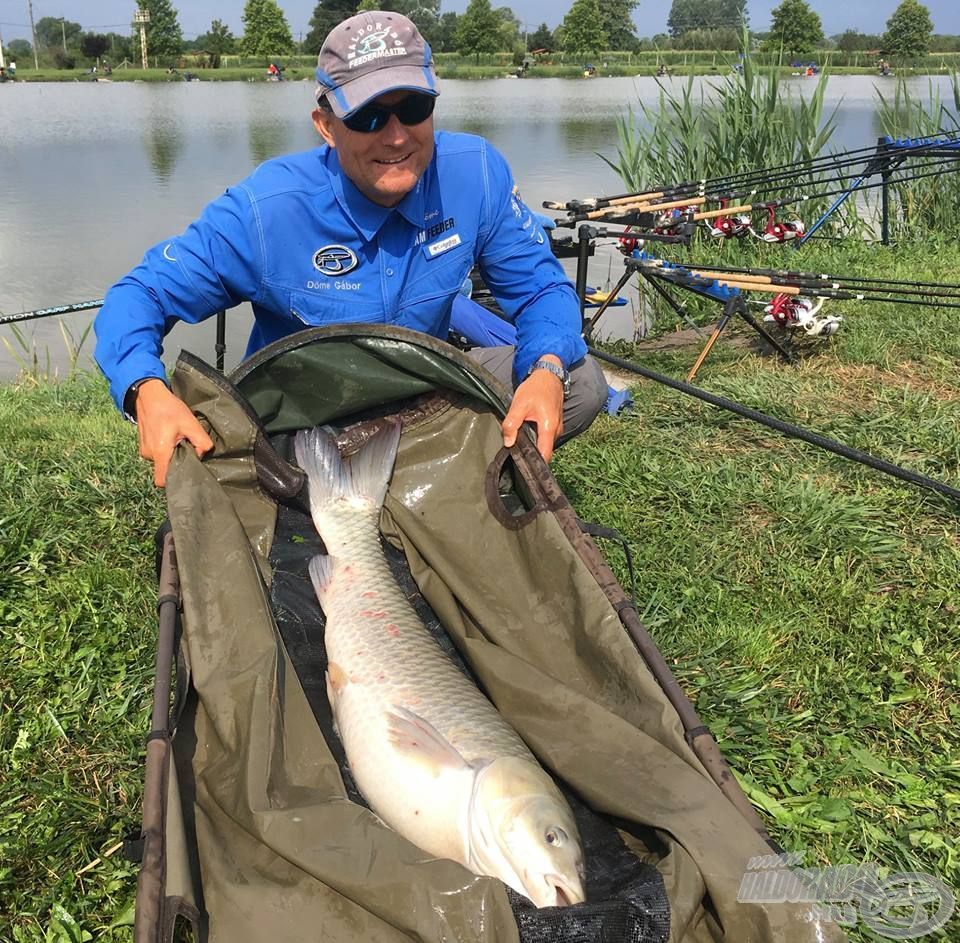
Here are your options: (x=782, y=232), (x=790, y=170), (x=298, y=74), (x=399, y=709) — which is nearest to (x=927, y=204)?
(x=790, y=170)

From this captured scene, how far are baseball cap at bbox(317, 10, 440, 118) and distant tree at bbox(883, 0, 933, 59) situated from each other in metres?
71.2

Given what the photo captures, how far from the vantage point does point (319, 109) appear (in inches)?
91.0

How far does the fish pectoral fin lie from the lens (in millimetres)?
1579

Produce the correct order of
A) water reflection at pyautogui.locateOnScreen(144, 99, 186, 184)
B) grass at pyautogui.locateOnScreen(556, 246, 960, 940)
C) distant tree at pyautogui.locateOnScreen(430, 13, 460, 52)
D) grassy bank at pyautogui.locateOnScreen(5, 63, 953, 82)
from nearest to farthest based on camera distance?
grass at pyautogui.locateOnScreen(556, 246, 960, 940) → water reflection at pyautogui.locateOnScreen(144, 99, 186, 184) → grassy bank at pyautogui.locateOnScreen(5, 63, 953, 82) → distant tree at pyautogui.locateOnScreen(430, 13, 460, 52)

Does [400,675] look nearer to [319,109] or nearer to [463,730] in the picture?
[463,730]

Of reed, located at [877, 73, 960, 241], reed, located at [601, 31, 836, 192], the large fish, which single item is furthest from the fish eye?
reed, located at [877, 73, 960, 241]

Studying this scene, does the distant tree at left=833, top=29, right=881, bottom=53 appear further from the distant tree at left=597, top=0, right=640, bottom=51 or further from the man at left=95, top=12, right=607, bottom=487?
the man at left=95, top=12, right=607, bottom=487

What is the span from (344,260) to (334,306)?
0.40ft

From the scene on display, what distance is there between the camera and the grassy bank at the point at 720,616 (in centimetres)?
181

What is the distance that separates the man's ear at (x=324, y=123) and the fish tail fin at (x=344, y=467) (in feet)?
2.46

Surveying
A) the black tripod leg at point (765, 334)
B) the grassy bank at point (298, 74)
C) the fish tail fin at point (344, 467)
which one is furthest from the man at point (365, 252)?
the grassy bank at point (298, 74)

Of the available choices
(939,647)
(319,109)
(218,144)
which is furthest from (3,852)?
(218,144)

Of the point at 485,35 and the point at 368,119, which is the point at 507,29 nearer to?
the point at 485,35

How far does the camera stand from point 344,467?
2.33 metres
